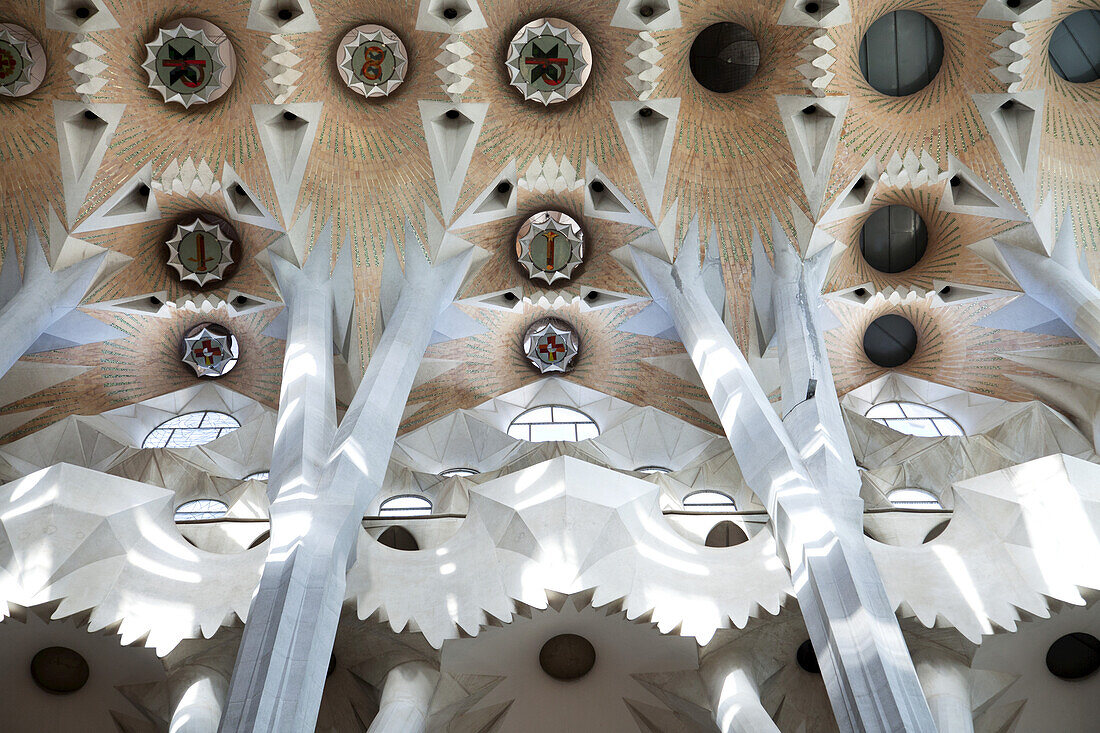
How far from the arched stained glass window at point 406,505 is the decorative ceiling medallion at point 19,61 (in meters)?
6.48

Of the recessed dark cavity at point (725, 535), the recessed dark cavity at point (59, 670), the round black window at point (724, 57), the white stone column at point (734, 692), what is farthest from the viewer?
the round black window at point (724, 57)

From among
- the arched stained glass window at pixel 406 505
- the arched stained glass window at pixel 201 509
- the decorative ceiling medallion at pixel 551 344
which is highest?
the decorative ceiling medallion at pixel 551 344

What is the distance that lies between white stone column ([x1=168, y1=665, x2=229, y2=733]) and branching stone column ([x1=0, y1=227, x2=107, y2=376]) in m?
4.11

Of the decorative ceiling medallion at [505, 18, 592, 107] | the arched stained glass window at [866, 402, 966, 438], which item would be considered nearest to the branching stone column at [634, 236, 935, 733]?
the decorative ceiling medallion at [505, 18, 592, 107]

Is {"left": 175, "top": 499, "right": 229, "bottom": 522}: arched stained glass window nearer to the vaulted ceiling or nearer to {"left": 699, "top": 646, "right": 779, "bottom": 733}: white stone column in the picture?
the vaulted ceiling

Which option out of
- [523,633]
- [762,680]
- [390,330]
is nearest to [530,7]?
[390,330]

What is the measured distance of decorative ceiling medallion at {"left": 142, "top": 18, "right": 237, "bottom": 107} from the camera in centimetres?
1212

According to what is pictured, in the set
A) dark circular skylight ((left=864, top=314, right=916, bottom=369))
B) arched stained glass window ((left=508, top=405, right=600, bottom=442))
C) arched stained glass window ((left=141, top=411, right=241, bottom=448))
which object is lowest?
arched stained glass window ((left=141, top=411, right=241, bottom=448))

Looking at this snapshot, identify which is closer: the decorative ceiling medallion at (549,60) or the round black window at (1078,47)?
the round black window at (1078,47)

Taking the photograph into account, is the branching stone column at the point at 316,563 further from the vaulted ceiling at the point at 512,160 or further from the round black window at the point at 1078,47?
the round black window at the point at 1078,47

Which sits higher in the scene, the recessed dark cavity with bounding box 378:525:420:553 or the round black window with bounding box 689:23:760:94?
the round black window with bounding box 689:23:760:94

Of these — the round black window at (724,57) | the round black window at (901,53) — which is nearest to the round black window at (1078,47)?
the round black window at (901,53)

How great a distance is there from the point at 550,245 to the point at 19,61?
669cm

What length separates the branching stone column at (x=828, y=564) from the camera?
7.57 m
